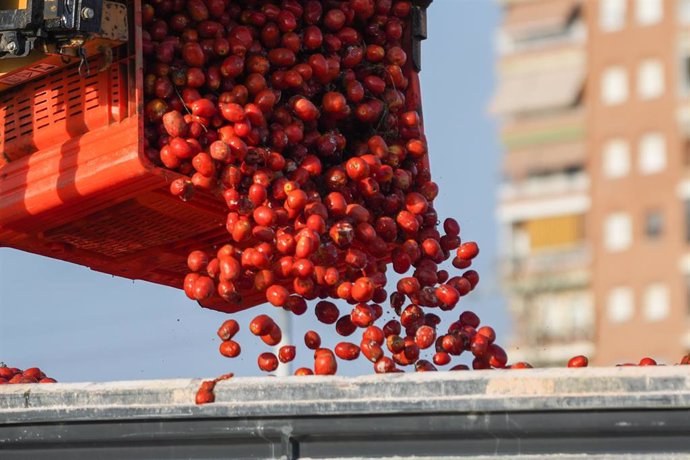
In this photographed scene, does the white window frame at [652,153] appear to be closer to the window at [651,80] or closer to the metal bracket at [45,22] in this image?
the window at [651,80]

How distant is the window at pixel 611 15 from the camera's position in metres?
58.8

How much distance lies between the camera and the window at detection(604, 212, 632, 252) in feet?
189

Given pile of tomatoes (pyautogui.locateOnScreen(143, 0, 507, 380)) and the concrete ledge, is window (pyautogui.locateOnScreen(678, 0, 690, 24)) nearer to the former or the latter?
pile of tomatoes (pyautogui.locateOnScreen(143, 0, 507, 380))

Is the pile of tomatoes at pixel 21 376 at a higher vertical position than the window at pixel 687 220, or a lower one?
higher

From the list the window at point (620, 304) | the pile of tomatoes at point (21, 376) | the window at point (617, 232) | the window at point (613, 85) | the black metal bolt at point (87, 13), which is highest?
the black metal bolt at point (87, 13)

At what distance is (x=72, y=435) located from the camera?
540cm

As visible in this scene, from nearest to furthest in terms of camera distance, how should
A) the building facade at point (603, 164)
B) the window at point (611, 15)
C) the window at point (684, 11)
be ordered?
the building facade at point (603, 164) → the window at point (684, 11) → the window at point (611, 15)

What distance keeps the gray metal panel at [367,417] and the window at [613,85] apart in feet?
177

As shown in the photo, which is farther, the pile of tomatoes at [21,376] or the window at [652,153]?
the window at [652,153]

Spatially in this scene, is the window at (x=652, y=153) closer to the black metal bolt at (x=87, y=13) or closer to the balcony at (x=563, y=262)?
the balcony at (x=563, y=262)

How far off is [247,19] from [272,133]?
0.53 metres

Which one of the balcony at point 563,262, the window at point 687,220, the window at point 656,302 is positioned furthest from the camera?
the balcony at point 563,262

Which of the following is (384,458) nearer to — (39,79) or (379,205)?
(379,205)

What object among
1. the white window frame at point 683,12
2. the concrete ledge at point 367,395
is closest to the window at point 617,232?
the white window frame at point 683,12
